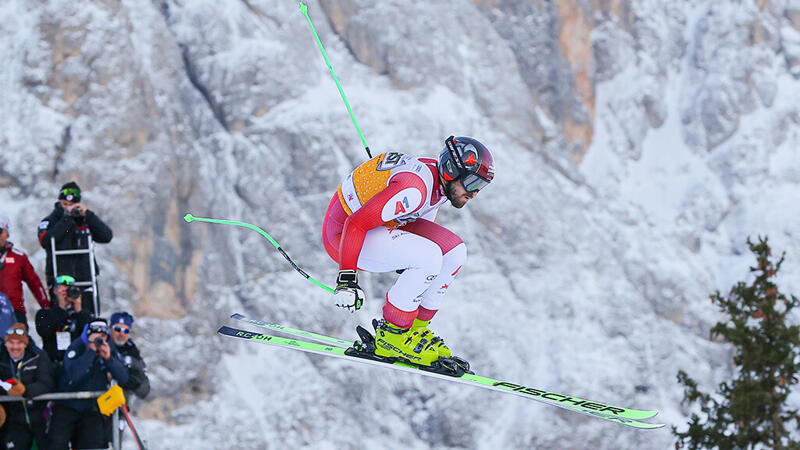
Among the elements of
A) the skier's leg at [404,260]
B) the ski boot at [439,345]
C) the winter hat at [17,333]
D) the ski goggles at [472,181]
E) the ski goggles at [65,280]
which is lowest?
the winter hat at [17,333]

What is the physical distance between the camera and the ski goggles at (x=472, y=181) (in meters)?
5.72

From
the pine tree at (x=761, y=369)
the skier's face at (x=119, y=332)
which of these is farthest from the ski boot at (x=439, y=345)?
the pine tree at (x=761, y=369)

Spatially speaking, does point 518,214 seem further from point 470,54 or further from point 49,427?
point 49,427

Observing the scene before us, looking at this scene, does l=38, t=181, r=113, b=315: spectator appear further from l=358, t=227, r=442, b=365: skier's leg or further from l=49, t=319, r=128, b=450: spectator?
l=358, t=227, r=442, b=365: skier's leg

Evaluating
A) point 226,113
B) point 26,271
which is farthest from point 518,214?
point 26,271

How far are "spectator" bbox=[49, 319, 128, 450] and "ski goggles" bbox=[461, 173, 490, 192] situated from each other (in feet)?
12.1

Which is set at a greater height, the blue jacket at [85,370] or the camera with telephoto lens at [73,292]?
the camera with telephoto lens at [73,292]

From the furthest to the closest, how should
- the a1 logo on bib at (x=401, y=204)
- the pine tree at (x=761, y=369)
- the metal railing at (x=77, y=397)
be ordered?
1. the pine tree at (x=761, y=369)
2. the metal railing at (x=77, y=397)
3. the a1 logo on bib at (x=401, y=204)

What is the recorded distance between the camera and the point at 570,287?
23.9 metres

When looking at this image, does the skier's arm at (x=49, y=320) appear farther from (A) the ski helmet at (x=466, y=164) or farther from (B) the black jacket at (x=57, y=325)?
(A) the ski helmet at (x=466, y=164)

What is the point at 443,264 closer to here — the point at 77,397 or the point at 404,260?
the point at 404,260

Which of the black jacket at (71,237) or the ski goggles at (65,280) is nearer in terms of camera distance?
the ski goggles at (65,280)

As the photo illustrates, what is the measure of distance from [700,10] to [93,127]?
2127 cm

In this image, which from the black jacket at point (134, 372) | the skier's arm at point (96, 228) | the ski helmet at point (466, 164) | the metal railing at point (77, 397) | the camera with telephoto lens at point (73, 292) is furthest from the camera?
the skier's arm at point (96, 228)
